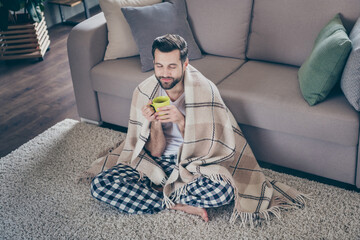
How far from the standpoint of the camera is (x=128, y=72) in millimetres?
2432

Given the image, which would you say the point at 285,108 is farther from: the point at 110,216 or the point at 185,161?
the point at 110,216

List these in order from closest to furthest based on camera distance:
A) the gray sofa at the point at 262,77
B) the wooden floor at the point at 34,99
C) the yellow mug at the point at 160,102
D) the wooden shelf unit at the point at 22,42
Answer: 1. the yellow mug at the point at 160,102
2. the gray sofa at the point at 262,77
3. the wooden floor at the point at 34,99
4. the wooden shelf unit at the point at 22,42

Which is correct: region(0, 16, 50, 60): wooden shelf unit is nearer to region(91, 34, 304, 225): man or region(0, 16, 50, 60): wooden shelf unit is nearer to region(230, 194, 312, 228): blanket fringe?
region(91, 34, 304, 225): man

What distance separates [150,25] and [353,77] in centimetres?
119

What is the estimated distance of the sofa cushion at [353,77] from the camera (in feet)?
6.05

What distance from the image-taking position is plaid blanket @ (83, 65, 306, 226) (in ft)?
6.15

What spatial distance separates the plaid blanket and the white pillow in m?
0.65

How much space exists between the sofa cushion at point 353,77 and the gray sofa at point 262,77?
0.21 feet

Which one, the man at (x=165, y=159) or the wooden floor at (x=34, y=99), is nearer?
the man at (x=165, y=159)

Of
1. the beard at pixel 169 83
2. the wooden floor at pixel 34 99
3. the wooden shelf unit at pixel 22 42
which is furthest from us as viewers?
the wooden shelf unit at pixel 22 42

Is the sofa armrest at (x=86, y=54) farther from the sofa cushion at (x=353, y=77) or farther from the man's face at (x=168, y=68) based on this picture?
the sofa cushion at (x=353, y=77)

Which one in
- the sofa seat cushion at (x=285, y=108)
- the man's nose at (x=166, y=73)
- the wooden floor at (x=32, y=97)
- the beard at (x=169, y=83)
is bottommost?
the wooden floor at (x=32, y=97)

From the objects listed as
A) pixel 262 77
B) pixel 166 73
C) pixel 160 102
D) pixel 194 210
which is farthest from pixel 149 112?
pixel 262 77

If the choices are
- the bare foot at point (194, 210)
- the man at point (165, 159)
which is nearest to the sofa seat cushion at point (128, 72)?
the man at point (165, 159)
